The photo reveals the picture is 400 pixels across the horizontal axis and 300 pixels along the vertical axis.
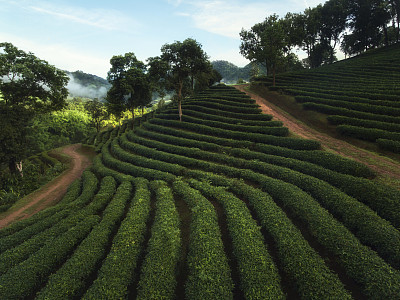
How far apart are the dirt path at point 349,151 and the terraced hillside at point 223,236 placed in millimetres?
1572

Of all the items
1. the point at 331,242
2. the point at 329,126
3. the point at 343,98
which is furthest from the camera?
the point at 343,98

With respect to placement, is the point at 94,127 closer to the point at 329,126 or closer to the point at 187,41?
the point at 187,41

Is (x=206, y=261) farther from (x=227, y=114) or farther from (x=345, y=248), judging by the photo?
(x=227, y=114)

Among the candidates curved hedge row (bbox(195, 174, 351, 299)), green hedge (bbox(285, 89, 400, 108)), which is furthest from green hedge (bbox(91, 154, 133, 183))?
green hedge (bbox(285, 89, 400, 108))

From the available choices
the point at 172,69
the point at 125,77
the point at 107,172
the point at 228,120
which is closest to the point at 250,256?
the point at 107,172

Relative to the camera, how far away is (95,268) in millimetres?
9109

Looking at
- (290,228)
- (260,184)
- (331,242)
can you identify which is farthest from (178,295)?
(260,184)

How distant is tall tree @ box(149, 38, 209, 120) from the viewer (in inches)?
1107

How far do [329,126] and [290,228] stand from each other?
19.1 metres

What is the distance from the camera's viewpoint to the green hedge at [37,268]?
7625 millimetres

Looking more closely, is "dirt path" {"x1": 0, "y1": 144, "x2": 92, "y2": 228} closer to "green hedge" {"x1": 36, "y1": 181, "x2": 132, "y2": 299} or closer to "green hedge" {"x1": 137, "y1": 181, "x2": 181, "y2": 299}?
"green hedge" {"x1": 36, "y1": 181, "x2": 132, "y2": 299}

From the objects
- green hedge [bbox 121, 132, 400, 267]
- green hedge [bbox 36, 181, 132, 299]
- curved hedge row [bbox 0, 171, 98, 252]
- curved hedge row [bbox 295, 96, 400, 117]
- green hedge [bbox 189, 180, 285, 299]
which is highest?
curved hedge row [bbox 295, 96, 400, 117]

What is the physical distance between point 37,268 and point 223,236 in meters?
9.43

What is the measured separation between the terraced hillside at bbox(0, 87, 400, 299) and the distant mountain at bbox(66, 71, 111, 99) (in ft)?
625
